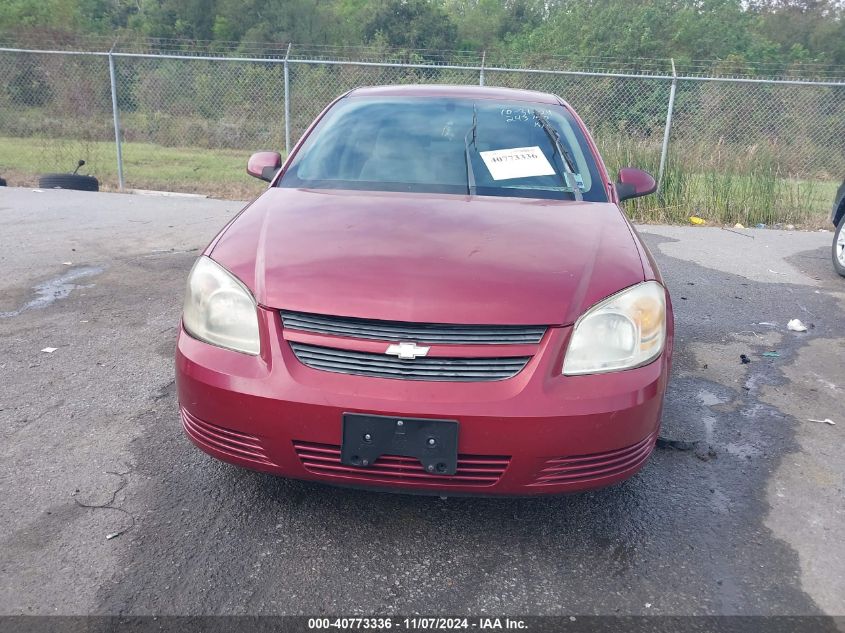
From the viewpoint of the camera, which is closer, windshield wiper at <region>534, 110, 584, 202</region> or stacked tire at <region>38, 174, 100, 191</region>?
windshield wiper at <region>534, 110, 584, 202</region>

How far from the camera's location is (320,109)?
14773mm

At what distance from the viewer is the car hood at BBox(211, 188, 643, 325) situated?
7.41ft

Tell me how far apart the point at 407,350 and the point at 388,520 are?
74 centimetres

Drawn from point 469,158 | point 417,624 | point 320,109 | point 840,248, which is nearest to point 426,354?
point 417,624

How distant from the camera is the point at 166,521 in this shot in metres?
2.53

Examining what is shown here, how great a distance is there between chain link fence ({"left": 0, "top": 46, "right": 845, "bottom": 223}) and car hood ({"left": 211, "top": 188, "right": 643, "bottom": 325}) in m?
7.51

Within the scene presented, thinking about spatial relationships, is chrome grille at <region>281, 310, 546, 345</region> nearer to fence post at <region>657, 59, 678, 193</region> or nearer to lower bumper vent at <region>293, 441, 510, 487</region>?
lower bumper vent at <region>293, 441, 510, 487</region>

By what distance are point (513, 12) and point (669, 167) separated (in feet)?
119

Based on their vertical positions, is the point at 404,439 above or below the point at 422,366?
below

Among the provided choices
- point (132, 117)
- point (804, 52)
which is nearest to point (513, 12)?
point (804, 52)

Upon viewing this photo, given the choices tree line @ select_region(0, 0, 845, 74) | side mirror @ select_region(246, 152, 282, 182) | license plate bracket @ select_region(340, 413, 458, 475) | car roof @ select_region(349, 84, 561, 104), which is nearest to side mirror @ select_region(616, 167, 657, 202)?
car roof @ select_region(349, 84, 561, 104)

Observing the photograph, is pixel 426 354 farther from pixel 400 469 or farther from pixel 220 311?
pixel 220 311

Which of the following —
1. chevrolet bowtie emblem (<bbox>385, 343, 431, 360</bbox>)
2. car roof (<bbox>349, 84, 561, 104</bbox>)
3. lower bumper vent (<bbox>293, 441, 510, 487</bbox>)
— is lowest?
lower bumper vent (<bbox>293, 441, 510, 487</bbox>)

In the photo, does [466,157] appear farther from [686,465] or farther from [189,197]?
[189,197]
